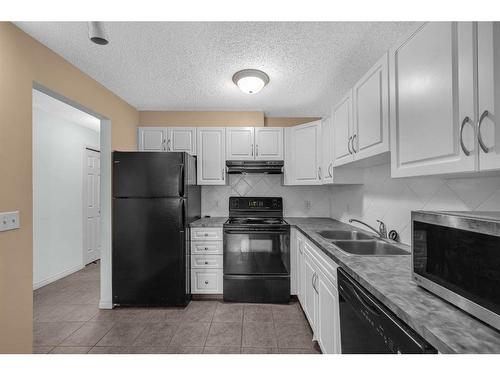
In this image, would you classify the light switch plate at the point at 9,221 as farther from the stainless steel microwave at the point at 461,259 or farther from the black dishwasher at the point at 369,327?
the stainless steel microwave at the point at 461,259

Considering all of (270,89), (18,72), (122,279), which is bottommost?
(122,279)

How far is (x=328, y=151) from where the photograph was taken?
257 centimetres

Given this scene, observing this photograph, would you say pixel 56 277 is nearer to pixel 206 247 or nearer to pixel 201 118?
pixel 206 247

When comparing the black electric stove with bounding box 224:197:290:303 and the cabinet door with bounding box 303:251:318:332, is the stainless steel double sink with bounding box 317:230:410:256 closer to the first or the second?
the cabinet door with bounding box 303:251:318:332

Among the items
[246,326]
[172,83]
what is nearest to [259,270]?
[246,326]

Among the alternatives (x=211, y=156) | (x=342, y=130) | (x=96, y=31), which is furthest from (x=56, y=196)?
(x=342, y=130)

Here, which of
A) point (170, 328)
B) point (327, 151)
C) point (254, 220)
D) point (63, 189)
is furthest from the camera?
point (63, 189)

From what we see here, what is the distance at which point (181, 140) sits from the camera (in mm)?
3141

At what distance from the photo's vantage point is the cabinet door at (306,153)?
2.91m

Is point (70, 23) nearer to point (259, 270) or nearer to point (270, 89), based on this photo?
point (270, 89)

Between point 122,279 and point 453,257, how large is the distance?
2851mm

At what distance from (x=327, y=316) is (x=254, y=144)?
2150 millimetres

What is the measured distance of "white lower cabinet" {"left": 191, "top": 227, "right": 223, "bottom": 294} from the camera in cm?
283

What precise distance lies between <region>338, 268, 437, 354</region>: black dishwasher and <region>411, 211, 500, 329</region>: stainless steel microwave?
0.64 feet
